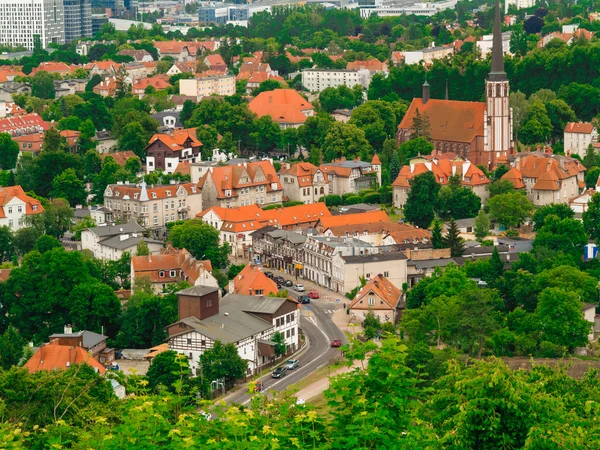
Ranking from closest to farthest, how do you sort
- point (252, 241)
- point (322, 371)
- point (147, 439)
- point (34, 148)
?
point (147, 439)
point (322, 371)
point (252, 241)
point (34, 148)

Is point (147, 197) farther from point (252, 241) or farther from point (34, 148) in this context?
point (34, 148)

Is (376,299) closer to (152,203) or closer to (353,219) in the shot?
(353,219)

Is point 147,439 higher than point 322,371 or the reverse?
higher

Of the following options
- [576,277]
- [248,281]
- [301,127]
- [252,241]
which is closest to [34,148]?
[301,127]

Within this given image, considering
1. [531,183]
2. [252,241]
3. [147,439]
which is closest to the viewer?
[147,439]

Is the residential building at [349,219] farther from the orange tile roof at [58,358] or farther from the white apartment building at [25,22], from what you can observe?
the white apartment building at [25,22]

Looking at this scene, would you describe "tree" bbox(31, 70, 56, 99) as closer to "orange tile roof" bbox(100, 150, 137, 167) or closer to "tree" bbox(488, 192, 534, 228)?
"orange tile roof" bbox(100, 150, 137, 167)

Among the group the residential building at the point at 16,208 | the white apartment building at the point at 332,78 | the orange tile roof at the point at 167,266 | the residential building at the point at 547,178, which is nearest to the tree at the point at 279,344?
the orange tile roof at the point at 167,266

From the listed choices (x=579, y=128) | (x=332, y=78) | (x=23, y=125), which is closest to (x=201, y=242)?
(x=579, y=128)
